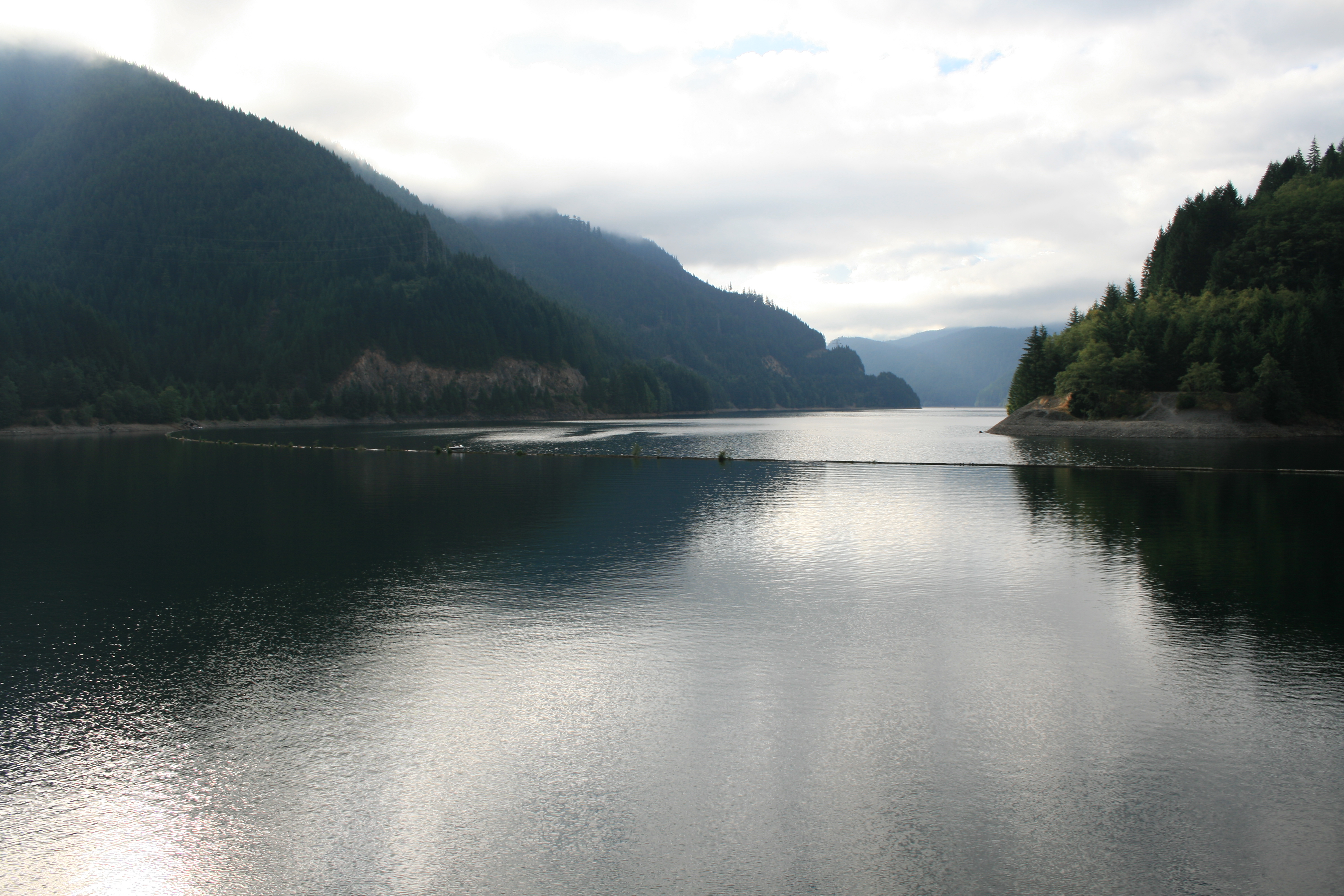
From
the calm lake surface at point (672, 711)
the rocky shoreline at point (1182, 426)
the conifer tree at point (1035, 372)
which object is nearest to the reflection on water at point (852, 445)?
the rocky shoreline at point (1182, 426)

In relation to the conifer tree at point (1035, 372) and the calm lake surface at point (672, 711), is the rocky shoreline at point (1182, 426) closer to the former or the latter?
the conifer tree at point (1035, 372)

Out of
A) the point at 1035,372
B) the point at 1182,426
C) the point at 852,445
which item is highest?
the point at 1035,372

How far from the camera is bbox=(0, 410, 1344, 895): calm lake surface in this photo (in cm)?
1030

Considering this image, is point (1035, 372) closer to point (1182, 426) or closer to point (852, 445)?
point (1182, 426)

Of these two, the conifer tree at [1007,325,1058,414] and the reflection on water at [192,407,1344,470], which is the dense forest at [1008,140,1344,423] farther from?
the reflection on water at [192,407,1344,470]

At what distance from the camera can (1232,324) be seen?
121 meters

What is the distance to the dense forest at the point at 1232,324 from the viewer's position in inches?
4500

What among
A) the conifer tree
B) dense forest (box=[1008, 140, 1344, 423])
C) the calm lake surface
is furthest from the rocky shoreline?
the calm lake surface

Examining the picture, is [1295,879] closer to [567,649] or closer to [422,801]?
[422,801]

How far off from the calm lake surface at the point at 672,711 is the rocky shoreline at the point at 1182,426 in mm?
88490

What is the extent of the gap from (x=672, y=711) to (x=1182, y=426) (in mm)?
122749

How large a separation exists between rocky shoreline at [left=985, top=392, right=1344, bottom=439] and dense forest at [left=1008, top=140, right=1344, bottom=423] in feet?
5.26

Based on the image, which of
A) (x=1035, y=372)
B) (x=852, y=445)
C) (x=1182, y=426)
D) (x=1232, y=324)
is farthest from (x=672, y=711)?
(x=1035, y=372)

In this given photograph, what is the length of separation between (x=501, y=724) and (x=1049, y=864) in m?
8.77
